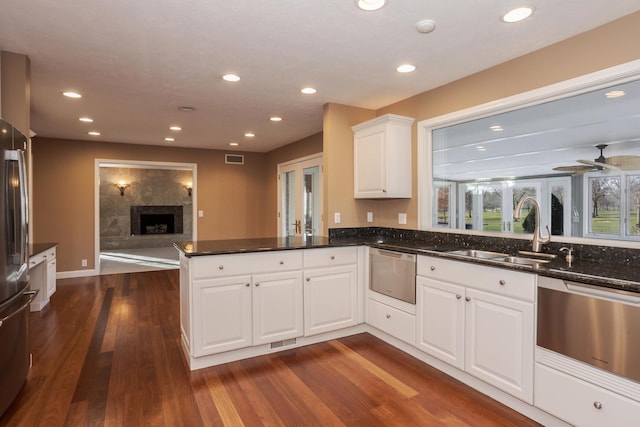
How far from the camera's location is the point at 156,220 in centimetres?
1066

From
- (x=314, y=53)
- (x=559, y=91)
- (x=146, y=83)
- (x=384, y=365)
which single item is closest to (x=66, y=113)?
(x=146, y=83)

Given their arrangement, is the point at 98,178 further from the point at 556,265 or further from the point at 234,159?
the point at 556,265

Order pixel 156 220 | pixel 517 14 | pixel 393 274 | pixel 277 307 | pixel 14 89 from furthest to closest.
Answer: pixel 156 220 → pixel 393 274 → pixel 277 307 → pixel 14 89 → pixel 517 14

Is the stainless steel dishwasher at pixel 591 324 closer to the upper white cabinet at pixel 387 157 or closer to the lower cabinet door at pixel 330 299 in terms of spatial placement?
the lower cabinet door at pixel 330 299

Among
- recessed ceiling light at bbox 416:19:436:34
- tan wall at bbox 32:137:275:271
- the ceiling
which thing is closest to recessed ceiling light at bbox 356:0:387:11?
the ceiling

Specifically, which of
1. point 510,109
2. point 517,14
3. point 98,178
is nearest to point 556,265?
point 510,109

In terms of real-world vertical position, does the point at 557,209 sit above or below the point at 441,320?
above

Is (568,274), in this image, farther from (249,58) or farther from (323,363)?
(249,58)

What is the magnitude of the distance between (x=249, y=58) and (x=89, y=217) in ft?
16.6

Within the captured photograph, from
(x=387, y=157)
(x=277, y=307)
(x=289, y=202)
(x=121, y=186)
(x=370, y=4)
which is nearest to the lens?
(x=370, y=4)

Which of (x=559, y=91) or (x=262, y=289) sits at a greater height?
(x=559, y=91)

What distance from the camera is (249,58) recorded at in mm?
2771

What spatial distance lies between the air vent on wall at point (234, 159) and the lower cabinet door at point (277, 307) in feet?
15.8

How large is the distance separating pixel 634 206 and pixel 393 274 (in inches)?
67.5
